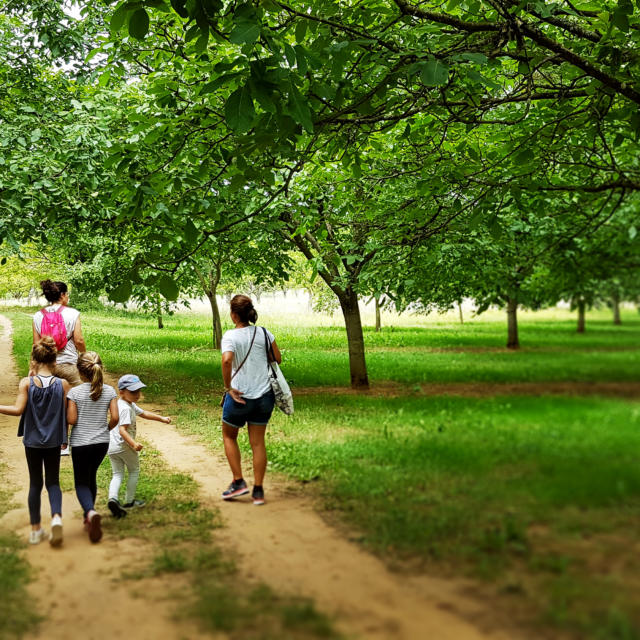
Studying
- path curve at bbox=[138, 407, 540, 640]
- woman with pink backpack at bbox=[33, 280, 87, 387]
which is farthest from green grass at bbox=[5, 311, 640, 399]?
woman with pink backpack at bbox=[33, 280, 87, 387]

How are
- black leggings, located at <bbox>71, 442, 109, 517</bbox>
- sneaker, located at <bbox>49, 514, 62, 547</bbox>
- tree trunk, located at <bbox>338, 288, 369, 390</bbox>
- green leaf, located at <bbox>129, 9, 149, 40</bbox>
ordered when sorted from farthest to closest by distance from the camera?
tree trunk, located at <bbox>338, 288, 369, 390</bbox>, black leggings, located at <bbox>71, 442, 109, 517</bbox>, sneaker, located at <bbox>49, 514, 62, 547</bbox>, green leaf, located at <bbox>129, 9, 149, 40</bbox>

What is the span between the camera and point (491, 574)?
216 cm

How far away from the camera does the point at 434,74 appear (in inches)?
156

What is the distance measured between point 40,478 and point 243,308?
2.46 metres

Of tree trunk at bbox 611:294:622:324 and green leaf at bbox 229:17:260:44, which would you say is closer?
tree trunk at bbox 611:294:622:324

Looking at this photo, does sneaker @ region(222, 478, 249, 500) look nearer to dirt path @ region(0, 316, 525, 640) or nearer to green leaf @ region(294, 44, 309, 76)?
dirt path @ region(0, 316, 525, 640)

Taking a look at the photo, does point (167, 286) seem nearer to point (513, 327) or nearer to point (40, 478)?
point (40, 478)

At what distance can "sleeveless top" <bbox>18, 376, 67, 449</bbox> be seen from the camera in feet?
19.0

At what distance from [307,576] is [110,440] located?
13.6 feet

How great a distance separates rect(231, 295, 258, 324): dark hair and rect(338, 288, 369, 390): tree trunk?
24.4 feet

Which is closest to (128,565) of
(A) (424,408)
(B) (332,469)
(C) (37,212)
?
(B) (332,469)

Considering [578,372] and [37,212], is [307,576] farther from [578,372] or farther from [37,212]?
[37,212]

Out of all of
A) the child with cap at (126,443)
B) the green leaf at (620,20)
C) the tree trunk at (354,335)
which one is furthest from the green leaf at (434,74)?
the tree trunk at (354,335)

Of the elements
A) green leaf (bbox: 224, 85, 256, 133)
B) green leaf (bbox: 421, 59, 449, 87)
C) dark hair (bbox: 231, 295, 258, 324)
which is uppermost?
green leaf (bbox: 421, 59, 449, 87)
